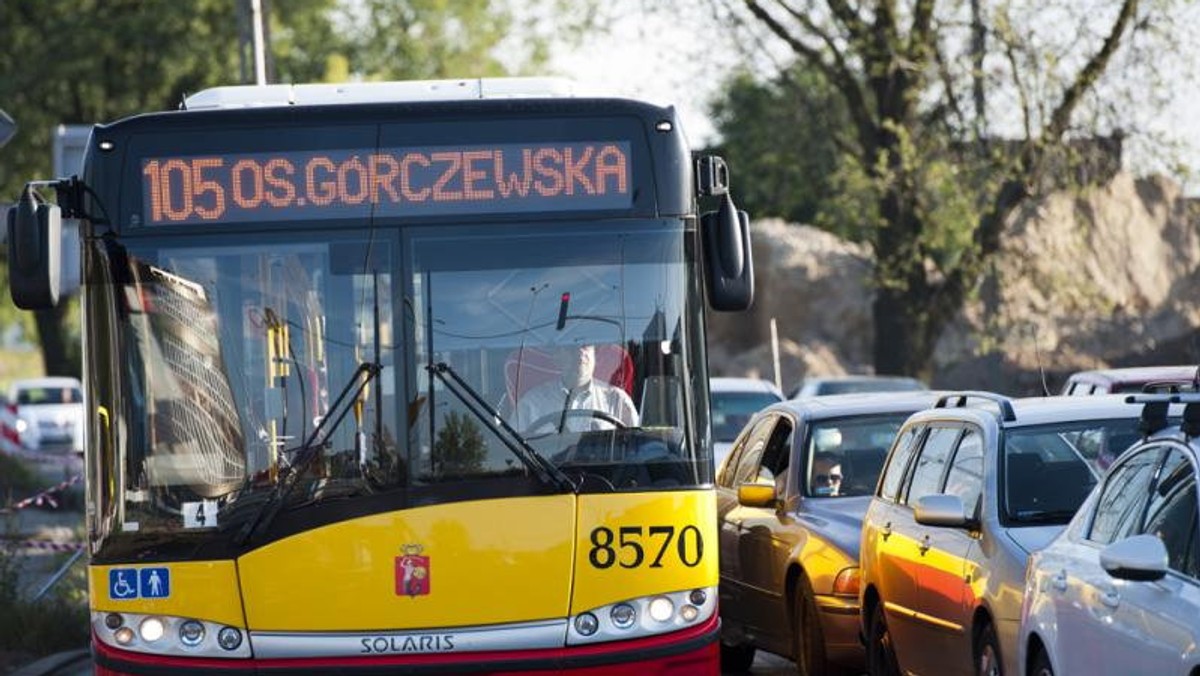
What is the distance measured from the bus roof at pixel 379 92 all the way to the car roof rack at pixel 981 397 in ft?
7.81

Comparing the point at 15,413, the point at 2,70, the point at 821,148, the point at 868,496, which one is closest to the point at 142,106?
the point at 2,70

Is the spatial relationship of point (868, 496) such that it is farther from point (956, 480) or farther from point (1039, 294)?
point (1039, 294)

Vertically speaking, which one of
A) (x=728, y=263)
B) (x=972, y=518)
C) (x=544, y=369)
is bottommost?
(x=972, y=518)

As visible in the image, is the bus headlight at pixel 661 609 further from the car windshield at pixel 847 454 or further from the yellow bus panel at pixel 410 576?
the car windshield at pixel 847 454

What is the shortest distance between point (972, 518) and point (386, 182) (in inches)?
113

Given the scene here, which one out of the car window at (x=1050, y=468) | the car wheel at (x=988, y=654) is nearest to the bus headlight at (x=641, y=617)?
the car wheel at (x=988, y=654)

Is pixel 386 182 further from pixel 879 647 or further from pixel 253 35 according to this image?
pixel 253 35

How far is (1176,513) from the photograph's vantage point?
7.78m

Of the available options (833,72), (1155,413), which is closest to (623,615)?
(1155,413)

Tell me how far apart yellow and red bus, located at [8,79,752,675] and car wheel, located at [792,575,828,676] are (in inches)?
110

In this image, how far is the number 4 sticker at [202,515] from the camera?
31.2ft

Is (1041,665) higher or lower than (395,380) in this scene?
lower

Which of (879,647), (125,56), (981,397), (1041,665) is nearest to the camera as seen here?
(1041,665)

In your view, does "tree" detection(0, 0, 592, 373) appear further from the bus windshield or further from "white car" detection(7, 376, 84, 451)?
the bus windshield
